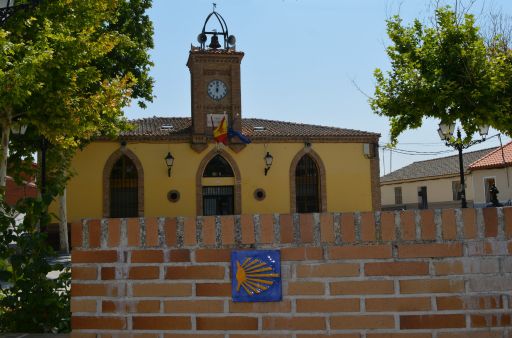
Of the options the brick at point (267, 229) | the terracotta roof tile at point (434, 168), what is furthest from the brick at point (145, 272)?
the terracotta roof tile at point (434, 168)

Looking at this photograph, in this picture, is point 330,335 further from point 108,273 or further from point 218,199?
point 218,199

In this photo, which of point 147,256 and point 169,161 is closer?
point 147,256

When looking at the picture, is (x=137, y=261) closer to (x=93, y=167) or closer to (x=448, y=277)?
(x=448, y=277)

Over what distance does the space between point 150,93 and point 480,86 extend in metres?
13.5

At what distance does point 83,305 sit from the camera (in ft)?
8.61

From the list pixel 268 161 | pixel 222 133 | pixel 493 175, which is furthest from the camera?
pixel 493 175

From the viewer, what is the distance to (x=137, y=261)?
2.58 meters

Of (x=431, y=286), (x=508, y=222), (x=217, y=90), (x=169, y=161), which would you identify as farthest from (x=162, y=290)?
(x=217, y=90)

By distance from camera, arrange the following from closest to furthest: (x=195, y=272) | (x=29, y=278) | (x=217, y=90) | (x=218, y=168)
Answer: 1. (x=195, y=272)
2. (x=29, y=278)
3. (x=218, y=168)
4. (x=217, y=90)

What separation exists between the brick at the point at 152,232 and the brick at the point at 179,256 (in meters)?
0.09

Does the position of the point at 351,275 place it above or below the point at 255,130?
below

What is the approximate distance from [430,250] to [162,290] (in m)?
1.32

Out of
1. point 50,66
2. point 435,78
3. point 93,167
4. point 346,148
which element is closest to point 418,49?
point 435,78

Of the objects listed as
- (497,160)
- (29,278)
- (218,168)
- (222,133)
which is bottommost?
(29,278)
